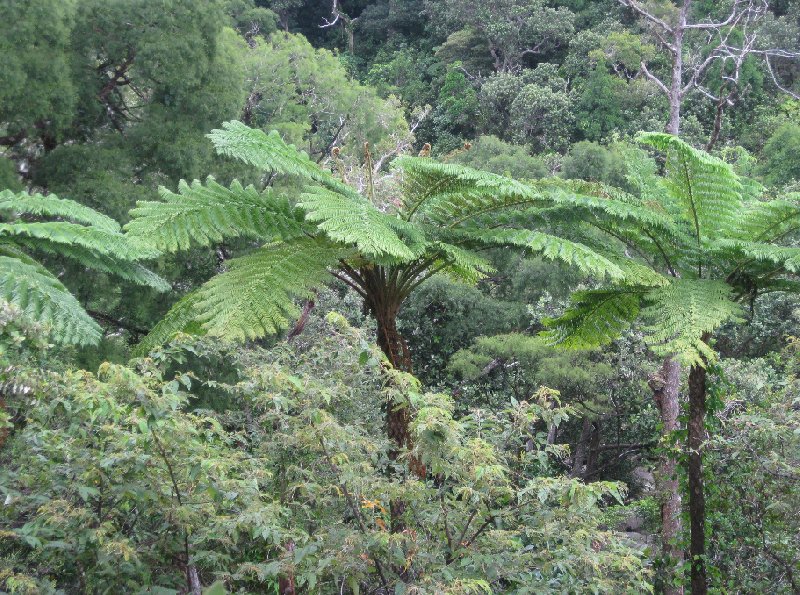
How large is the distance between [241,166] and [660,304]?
261 inches

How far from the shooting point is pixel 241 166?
9734mm

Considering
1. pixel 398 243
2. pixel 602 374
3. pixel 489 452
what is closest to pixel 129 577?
pixel 489 452

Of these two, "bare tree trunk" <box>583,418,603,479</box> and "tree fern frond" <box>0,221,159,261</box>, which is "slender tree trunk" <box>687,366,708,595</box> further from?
"bare tree trunk" <box>583,418,603,479</box>

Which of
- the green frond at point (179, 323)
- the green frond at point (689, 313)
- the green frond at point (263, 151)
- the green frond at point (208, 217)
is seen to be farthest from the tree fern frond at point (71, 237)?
the green frond at point (689, 313)

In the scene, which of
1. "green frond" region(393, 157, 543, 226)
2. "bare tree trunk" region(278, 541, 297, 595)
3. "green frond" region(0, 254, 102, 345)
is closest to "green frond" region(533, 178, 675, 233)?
"green frond" region(393, 157, 543, 226)

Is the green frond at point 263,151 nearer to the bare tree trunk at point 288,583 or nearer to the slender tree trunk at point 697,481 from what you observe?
the bare tree trunk at point 288,583

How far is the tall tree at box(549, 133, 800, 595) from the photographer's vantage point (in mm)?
3938

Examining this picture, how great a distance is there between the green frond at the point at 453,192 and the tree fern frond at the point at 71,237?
5.60 ft

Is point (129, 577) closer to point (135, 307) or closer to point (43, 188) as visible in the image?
point (135, 307)

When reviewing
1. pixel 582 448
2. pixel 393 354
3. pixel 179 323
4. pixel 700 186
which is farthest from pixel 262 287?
pixel 582 448

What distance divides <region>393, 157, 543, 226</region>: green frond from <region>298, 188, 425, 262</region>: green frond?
0.35 m

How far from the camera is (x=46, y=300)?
4680 mm

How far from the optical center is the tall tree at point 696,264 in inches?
155

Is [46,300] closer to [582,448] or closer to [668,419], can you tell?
[668,419]
